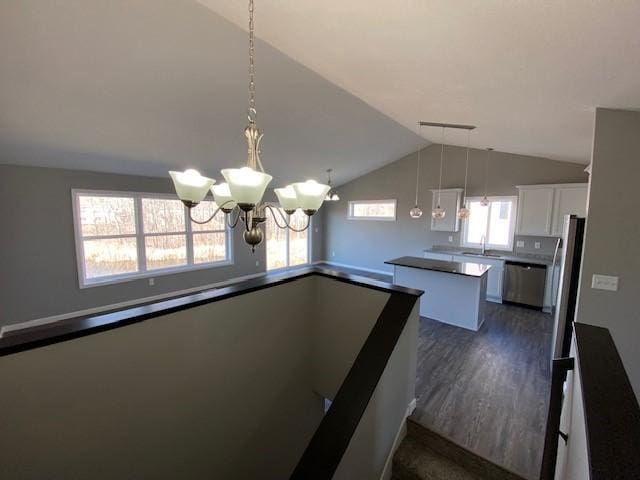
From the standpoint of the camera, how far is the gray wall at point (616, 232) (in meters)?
2.06

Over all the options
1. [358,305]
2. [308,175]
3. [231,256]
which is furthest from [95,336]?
[308,175]

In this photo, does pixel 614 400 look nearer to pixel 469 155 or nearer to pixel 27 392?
pixel 27 392

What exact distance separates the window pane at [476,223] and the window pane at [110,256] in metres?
6.60

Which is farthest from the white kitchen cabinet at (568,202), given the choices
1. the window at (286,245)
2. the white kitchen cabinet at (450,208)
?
the window at (286,245)

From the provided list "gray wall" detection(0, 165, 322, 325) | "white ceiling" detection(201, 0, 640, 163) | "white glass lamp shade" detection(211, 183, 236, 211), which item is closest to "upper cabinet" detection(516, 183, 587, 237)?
"white ceiling" detection(201, 0, 640, 163)

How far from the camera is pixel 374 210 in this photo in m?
7.53

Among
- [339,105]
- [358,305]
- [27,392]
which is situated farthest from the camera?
[339,105]

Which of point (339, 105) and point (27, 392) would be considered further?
point (339, 105)

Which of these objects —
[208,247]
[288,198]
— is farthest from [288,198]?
[208,247]

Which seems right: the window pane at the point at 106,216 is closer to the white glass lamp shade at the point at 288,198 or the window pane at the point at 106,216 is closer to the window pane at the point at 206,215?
the window pane at the point at 206,215

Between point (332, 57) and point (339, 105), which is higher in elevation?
point (339, 105)

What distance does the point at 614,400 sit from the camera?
2.58 ft

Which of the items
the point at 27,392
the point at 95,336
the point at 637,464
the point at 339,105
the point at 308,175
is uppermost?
the point at 339,105

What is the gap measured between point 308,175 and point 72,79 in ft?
14.3
